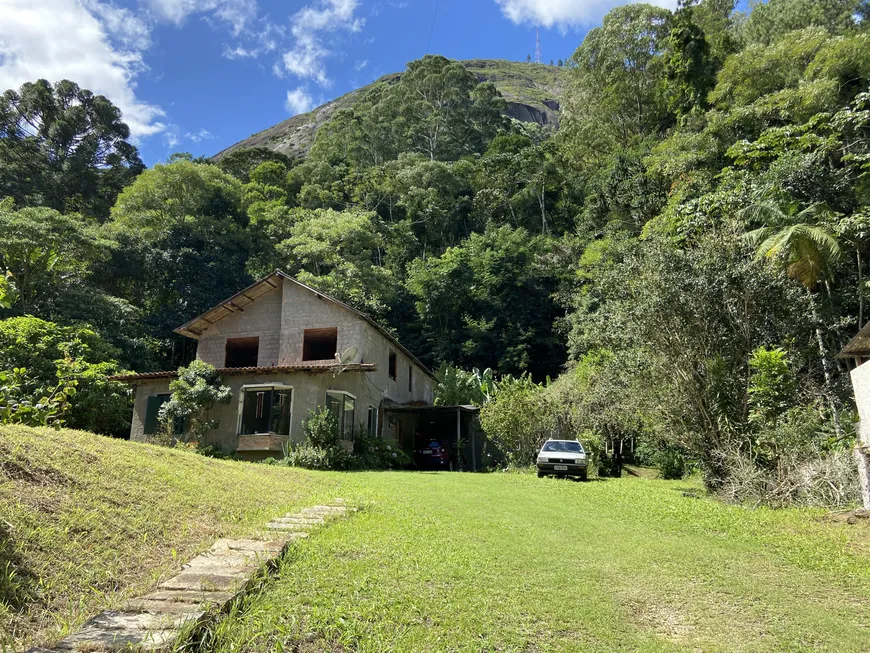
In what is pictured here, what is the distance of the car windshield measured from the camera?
1769 centimetres

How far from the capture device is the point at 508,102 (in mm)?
88562

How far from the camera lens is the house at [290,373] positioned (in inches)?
741

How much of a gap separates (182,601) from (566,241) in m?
33.7

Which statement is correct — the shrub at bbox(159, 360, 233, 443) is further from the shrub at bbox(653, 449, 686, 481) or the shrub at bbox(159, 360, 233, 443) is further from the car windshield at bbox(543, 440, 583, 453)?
the shrub at bbox(653, 449, 686, 481)

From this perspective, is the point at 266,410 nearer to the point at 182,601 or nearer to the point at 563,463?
the point at 563,463

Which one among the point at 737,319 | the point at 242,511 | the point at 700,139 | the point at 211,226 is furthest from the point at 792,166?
the point at 211,226

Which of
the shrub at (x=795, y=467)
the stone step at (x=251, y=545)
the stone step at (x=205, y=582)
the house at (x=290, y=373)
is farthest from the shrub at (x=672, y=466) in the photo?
the stone step at (x=205, y=582)

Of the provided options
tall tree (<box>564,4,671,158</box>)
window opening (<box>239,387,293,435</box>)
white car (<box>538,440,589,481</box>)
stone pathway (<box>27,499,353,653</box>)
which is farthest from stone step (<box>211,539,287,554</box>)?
tall tree (<box>564,4,671,158</box>)

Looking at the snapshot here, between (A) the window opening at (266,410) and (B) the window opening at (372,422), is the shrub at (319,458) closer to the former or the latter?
(A) the window opening at (266,410)

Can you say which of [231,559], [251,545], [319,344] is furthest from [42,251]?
[231,559]

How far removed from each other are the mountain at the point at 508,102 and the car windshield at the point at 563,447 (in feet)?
228

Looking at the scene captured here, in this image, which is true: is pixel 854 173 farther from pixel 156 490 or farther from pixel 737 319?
pixel 156 490

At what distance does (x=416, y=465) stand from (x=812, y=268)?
51.6 feet

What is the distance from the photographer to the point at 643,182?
30094 millimetres
